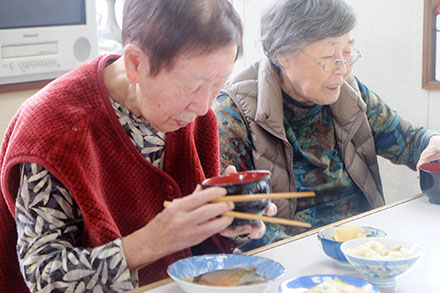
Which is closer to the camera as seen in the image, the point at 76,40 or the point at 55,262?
the point at 55,262

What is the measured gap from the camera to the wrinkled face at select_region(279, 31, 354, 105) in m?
1.97

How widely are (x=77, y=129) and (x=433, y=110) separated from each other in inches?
69.0

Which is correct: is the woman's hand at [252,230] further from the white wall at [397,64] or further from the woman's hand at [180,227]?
the white wall at [397,64]

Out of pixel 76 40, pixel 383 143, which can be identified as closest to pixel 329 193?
pixel 383 143

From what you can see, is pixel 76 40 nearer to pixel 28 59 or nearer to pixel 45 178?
pixel 28 59

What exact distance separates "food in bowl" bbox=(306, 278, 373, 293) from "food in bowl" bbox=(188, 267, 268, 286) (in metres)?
0.11

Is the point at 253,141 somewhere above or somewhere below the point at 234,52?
below

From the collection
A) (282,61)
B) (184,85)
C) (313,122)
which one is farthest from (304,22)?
(184,85)

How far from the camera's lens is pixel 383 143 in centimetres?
219

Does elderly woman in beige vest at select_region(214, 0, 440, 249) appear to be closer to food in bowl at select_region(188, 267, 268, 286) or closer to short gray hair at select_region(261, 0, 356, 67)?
short gray hair at select_region(261, 0, 356, 67)

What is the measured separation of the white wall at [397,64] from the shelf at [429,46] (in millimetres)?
29

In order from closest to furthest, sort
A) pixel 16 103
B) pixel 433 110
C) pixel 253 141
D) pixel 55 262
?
pixel 55 262 → pixel 253 141 → pixel 16 103 → pixel 433 110

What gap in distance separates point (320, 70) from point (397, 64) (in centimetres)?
83

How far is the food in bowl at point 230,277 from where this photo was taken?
3.78 feet
